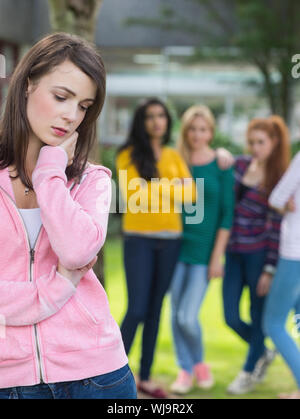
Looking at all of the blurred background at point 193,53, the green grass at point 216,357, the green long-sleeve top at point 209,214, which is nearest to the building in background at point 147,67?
the blurred background at point 193,53

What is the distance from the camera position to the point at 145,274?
4207 millimetres

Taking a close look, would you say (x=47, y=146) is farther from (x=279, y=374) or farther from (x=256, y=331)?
(x=279, y=374)

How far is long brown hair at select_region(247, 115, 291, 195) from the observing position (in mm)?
4398

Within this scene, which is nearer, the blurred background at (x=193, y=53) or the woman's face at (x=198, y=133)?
the woman's face at (x=198, y=133)

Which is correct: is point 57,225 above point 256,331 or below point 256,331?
above

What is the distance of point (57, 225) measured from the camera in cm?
167

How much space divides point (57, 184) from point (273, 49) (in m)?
11.7

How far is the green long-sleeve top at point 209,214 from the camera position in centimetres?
444

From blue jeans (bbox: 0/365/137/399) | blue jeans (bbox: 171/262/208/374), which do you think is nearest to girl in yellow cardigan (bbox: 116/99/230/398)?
blue jeans (bbox: 171/262/208/374)

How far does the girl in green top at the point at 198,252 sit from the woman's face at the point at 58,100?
2.72 m

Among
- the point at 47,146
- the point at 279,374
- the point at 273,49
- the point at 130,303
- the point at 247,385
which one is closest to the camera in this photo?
the point at 47,146

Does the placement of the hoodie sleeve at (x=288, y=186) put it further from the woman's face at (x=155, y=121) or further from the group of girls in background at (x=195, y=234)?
the woman's face at (x=155, y=121)

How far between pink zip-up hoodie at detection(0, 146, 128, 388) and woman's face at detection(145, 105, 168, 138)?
269cm

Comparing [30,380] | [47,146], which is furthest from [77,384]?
[47,146]
